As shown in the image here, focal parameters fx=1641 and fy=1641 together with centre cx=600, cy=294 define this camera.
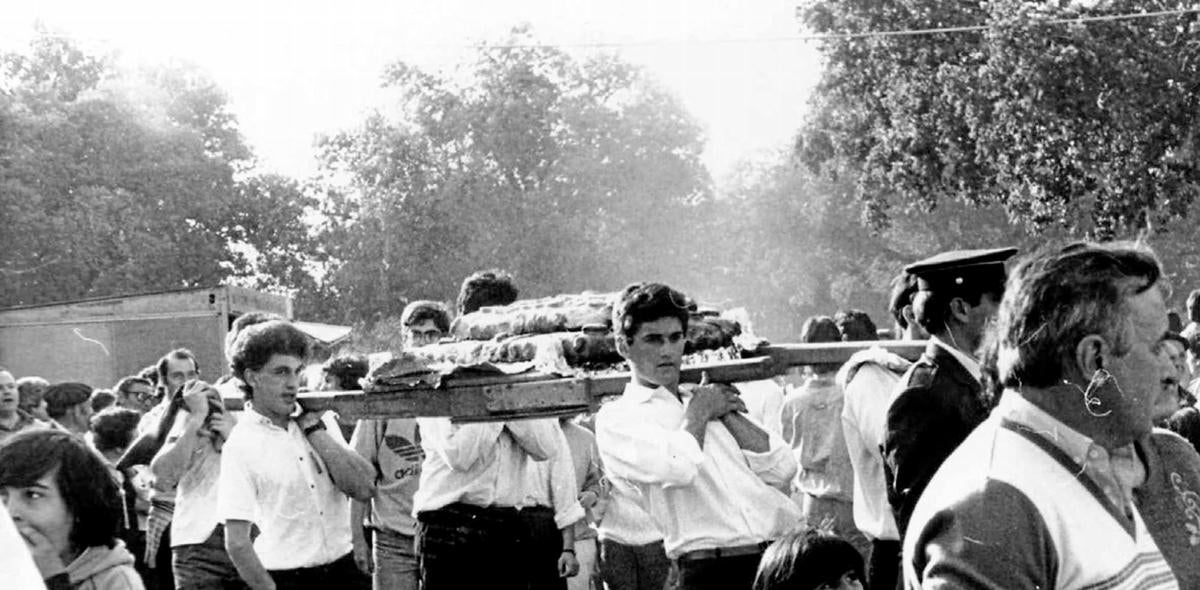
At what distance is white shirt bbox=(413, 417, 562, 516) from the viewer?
7816mm

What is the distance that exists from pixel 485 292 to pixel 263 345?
2214 mm

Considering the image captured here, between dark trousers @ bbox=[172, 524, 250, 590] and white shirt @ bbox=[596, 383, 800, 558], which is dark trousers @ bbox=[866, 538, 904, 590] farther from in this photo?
dark trousers @ bbox=[172, 524, 250, 590]

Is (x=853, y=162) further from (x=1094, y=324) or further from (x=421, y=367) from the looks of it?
(x=1094, y=324)

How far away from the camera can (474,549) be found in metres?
7.86

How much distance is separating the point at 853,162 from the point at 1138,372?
2575 cm

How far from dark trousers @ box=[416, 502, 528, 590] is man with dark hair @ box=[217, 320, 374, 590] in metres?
0.69

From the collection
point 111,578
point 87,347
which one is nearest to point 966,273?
point 111,578

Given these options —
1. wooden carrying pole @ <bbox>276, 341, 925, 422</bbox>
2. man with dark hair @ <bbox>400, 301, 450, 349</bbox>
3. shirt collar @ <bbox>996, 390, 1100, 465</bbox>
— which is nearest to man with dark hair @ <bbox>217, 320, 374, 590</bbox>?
wooden carrying pole @ <bbox>276, 341, 925, 422</bbox>

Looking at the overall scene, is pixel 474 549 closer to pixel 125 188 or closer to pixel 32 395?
pixel 32 395

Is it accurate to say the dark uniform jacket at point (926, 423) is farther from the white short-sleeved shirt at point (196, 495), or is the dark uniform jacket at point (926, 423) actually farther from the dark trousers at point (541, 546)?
the white short-sleeved shirt at point (196, 495)

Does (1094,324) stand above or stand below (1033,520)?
above

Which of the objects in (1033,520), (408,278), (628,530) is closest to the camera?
(1033,520)

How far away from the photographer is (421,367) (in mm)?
6387

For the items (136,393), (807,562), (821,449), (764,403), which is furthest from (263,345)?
(136,393)
